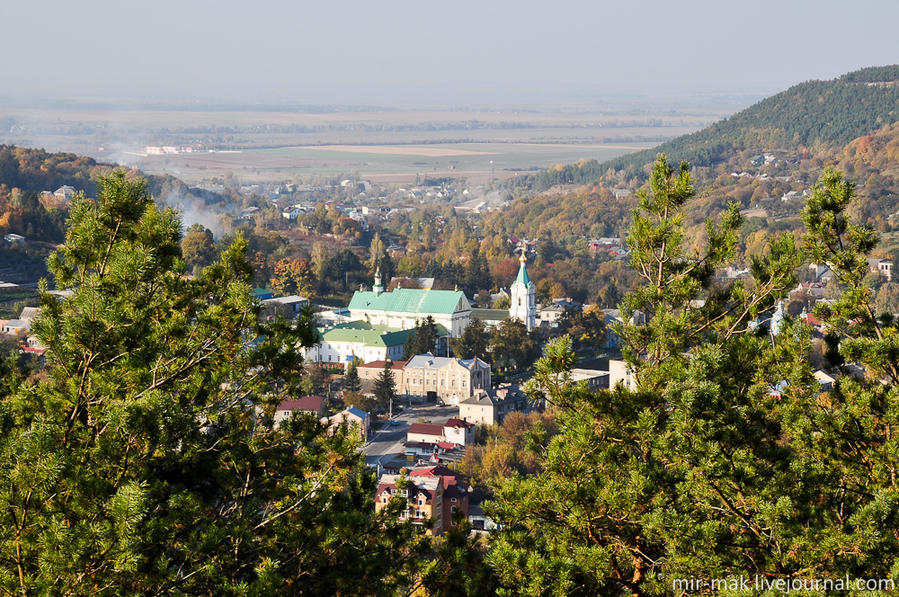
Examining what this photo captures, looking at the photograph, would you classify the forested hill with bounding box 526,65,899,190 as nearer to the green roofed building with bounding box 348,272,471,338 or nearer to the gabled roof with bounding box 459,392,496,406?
the green roofed building with bounding box 348,272,471,338

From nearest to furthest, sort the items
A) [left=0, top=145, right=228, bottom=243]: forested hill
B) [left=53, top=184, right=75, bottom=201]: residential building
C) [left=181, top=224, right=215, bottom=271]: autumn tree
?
[left=181, top=224, right=215, bottom=271]: autumn tree, [left=0, top=145, right=228, bottom=243]: forested hill, [left=53, top=184, right=75, bottom=201]: residential building

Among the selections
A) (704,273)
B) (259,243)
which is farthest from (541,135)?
(704,273)

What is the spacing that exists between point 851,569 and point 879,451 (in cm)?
81

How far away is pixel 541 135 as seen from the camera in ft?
607

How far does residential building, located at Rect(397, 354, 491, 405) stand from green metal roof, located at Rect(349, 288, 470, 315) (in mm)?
5728

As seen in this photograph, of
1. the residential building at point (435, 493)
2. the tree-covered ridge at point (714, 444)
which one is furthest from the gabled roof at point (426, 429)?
the tree-covered ridge at point (714, 444)

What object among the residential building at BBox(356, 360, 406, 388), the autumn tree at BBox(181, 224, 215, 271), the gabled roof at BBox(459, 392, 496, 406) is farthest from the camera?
the autumn tree at BBox(181, 224, 215, 271)

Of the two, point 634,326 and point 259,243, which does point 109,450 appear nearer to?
point 634,326

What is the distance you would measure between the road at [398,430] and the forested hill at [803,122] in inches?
2229

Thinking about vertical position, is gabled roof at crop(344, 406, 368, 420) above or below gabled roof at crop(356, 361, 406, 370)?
above

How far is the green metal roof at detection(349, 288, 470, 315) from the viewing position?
38.0 m

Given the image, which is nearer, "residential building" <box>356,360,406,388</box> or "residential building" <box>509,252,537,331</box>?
"residential building" <box>356,360,406,388</box>

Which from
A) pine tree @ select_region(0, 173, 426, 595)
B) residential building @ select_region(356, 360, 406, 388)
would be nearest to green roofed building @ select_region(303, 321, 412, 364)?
residential building @ select_region(356, 360, 406, 388)

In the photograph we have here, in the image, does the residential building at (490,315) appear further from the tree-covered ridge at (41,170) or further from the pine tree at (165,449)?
the pine tree at (165,449)
